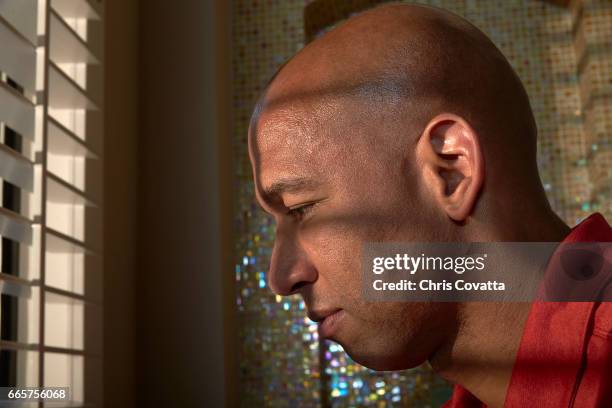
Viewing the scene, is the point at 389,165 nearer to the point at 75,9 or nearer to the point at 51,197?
the point at 51,197

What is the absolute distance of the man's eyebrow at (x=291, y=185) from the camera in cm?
88

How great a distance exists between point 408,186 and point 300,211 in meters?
0.14

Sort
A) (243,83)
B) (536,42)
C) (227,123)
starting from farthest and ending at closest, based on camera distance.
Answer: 1. (536,42)
2. (243,83)
3. (227,123)

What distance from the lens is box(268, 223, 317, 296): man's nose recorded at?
0.89 m

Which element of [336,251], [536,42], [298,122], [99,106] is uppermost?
[536,42]

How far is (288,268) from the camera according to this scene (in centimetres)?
90

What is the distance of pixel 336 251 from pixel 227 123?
1.39 meters

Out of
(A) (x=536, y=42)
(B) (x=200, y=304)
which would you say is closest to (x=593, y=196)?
(A) (x=536, y=42)

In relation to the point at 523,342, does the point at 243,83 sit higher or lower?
higher

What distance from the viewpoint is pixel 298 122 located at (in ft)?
2.96

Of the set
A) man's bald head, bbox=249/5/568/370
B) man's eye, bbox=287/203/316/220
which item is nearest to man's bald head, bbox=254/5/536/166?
man's bald head, bbox=249/5/568/370

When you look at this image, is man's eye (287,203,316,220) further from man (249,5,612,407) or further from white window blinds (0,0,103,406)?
white window blinds (0,0,103,406)

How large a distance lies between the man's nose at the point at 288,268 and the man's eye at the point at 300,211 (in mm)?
22

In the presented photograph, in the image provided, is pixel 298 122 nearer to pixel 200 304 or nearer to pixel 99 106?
pixel 99 106
